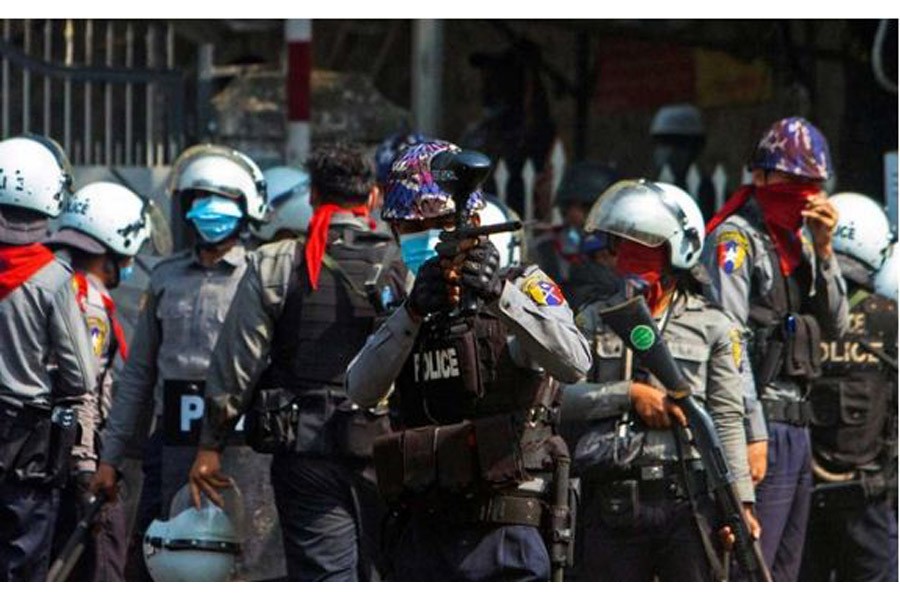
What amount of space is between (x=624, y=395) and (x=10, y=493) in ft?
6.57

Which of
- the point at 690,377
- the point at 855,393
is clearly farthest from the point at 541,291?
the point at 855,393

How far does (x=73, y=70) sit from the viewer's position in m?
11.0

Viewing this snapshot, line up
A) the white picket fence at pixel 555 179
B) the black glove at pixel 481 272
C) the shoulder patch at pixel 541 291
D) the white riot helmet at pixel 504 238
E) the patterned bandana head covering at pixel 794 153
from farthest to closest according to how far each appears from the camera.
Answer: the white picket fence at pixel 555 179
the white riot helmet at pixel 504 238
the patterned bandana head covering at pixel 794 153
the shoulder patch at pixel 541 291
the black glove at pixel 481 272

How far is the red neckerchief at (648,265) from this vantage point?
6.78 metres

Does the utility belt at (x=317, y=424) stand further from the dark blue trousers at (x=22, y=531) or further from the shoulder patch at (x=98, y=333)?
the shoulder patch at (x=98, y=333)

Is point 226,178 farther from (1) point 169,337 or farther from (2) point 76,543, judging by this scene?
(2) point 76,543

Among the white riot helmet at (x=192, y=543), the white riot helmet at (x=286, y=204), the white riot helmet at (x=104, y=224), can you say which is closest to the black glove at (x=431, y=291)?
the white riot helmet at (x=192, y=543)

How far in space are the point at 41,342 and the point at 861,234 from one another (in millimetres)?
3088

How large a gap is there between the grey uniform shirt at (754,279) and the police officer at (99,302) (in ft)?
6.63

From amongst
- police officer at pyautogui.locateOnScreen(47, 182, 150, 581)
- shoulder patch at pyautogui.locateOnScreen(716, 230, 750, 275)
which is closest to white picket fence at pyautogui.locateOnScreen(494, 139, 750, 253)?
police officer at pyautogui.locateOnScreen(47, 182, 150, 581)

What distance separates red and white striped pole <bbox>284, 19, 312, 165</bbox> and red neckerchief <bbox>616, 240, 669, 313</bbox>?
4.86 meters

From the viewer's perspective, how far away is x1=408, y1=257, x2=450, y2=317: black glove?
17.4 feet

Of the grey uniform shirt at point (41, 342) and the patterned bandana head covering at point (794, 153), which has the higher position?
the patterned bandana head covering at point (794, 153)

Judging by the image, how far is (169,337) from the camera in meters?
7.66
